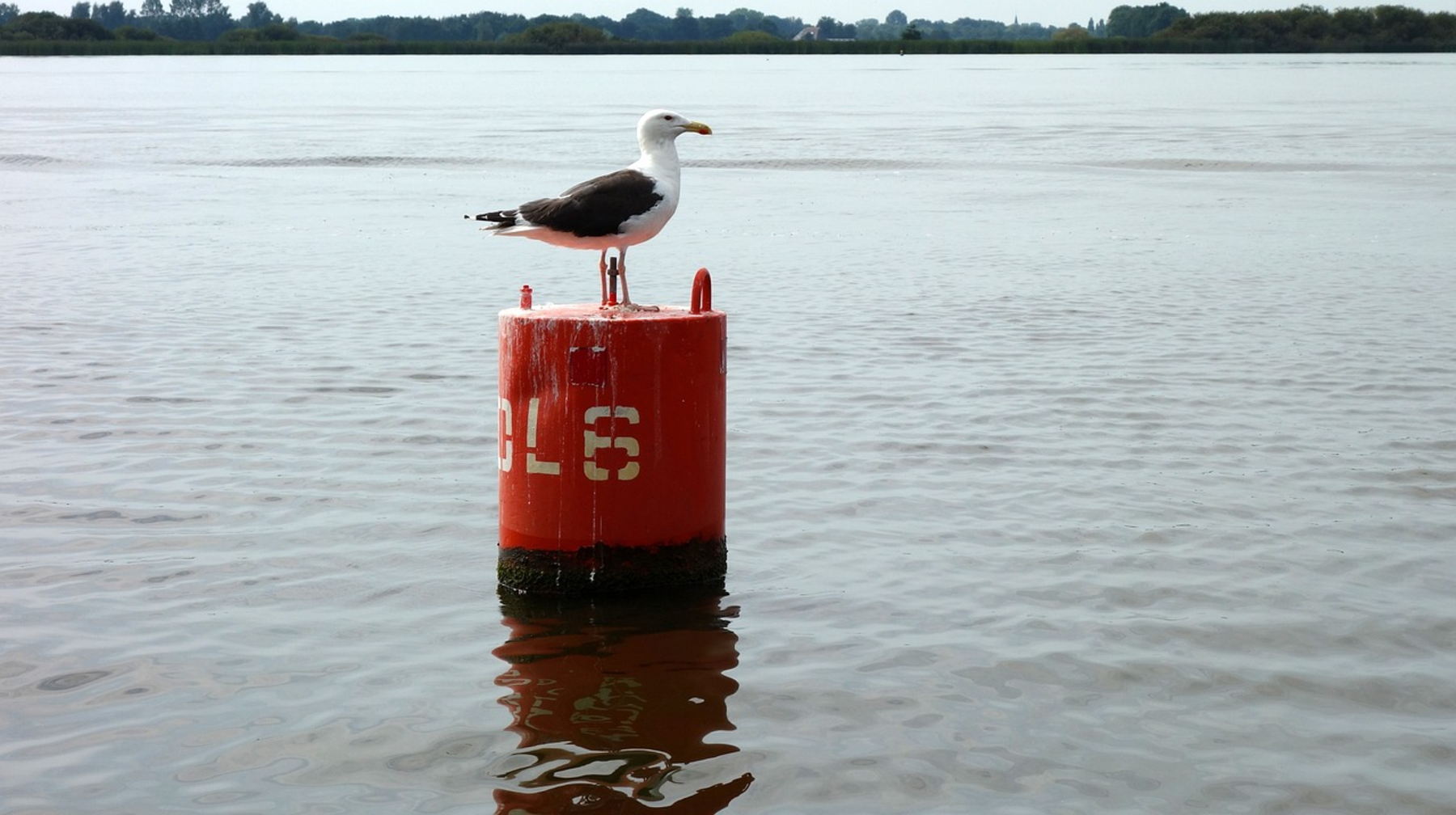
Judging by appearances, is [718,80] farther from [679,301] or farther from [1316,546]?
[1316,546]

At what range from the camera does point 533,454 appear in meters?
5.79

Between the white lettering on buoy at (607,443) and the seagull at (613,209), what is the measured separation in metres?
0.58

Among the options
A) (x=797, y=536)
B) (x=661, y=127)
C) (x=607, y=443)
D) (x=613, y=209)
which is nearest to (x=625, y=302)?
(x=613, y=209)

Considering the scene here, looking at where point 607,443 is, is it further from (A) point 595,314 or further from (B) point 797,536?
(B) point 797,536

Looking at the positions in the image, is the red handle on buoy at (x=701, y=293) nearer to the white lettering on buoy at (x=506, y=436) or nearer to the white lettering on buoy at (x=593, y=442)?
the white lettering on buoy at (x=593, y=442)

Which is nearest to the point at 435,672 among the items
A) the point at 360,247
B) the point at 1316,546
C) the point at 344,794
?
the point at 344,794

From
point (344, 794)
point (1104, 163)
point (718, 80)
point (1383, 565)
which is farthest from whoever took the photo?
point (718, 80)

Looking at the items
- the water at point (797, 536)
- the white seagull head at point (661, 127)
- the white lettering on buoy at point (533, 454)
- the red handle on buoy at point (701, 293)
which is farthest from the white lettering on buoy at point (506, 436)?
the white seagull head at point (661, 127)

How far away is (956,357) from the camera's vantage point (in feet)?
35.9

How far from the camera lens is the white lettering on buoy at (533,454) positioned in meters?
5.73

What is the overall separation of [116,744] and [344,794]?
79 cm

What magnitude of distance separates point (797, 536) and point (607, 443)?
1.43 m

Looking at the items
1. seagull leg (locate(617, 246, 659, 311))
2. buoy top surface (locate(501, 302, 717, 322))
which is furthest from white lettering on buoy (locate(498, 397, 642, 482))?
seagull leg (locate(617, 246, 659, 311))

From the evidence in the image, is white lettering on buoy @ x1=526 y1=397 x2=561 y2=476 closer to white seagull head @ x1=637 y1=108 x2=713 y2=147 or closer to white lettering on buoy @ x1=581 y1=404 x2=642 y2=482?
white lettering on buoy @ x1=581 y1=404 x2=642 y2=482
